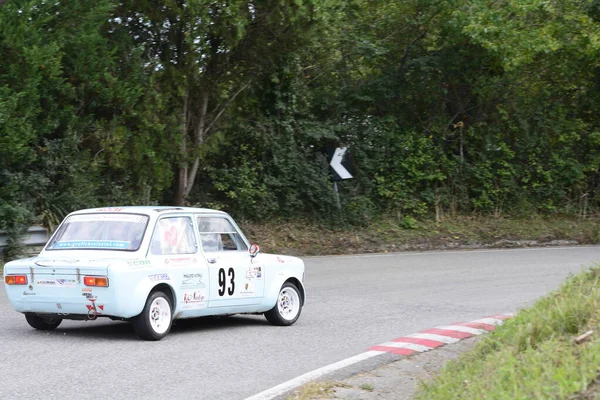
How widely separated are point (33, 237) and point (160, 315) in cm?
937

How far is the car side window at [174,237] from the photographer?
10539 mm

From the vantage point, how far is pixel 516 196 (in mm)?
29422

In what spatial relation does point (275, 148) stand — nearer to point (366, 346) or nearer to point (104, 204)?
point (104, 204)

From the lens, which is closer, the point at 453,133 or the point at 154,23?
the point at 154,23

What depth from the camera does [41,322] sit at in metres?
10.7

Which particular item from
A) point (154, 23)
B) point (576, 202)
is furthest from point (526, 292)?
point (576, 202)

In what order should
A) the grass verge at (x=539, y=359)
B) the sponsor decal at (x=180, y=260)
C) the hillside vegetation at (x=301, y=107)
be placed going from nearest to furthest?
the grass verge at (x=539, y=359), the sponsor decal at (x=180, y=260), the hillside vegetation at (x=301, y=107)

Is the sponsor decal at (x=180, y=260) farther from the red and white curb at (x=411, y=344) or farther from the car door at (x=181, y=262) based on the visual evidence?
the red and white curb at (x=411, y=344)

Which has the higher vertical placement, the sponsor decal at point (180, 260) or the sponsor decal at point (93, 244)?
the sponsor decal at point (93, 244)

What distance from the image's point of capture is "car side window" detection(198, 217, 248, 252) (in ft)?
37.0

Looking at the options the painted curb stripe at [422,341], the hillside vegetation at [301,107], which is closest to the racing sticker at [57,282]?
the painted curb stripe at [422,341]

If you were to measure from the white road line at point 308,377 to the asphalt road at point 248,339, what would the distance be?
0.20 metres

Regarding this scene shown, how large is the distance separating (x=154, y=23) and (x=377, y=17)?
809 cm

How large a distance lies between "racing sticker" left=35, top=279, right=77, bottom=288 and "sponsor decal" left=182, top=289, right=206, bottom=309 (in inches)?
52.9
